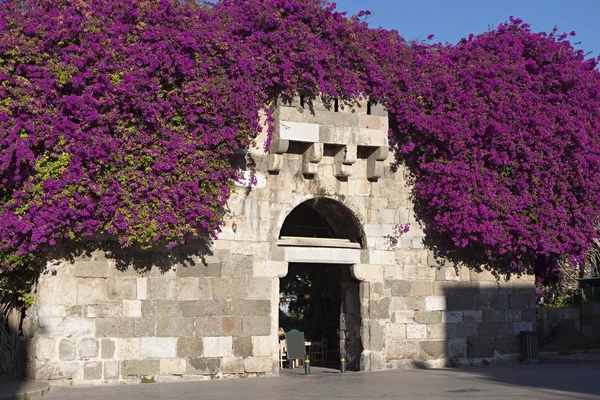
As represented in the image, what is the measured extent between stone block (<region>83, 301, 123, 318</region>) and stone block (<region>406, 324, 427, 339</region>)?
5711 millimetres

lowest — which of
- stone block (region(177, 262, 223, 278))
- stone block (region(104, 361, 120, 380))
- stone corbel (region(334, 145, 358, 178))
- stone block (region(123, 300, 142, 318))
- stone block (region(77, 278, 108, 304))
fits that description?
stone block (region(104, 361, 120, 380))

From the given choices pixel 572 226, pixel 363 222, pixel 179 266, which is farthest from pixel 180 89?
pixel 572 226

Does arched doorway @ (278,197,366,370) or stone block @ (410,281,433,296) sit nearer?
arched doorway @ (278,197,366,370)

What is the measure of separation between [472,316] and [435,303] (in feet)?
3.03

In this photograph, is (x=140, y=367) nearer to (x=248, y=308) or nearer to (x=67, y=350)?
(x=67, y=350)

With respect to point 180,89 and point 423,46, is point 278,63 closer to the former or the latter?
point 180,89

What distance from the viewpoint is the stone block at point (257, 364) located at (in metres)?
15.6

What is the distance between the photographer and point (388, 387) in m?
13.5

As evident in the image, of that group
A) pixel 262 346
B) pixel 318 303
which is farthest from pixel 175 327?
pixel 318 303

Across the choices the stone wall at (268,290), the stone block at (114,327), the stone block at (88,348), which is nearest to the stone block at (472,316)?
the stone wall at (268,290)

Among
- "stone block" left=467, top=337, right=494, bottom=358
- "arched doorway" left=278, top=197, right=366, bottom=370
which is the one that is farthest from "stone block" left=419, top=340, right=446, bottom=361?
"arched doorway" left=278, top=197, right=366, bottom=370

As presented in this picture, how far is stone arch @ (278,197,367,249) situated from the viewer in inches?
671

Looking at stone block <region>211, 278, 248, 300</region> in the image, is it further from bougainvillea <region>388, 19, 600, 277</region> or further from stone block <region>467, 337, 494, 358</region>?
stone block <region>467, 337, 494, 358</region>

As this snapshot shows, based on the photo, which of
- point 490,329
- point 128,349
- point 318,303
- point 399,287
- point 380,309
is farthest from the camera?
point 318,303
